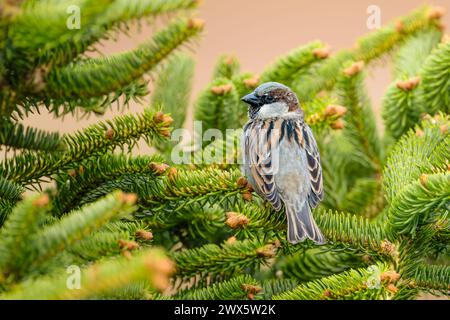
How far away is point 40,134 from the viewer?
1677 mm

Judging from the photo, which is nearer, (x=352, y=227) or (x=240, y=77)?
(x=352, y=227)

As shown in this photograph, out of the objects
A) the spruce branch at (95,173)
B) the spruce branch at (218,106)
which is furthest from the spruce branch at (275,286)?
the spruce branch at (218,106)

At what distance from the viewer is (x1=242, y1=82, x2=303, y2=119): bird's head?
92.7 inches

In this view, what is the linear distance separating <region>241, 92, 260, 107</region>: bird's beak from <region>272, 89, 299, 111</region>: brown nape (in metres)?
0.09

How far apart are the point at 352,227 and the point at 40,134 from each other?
0.93 metres

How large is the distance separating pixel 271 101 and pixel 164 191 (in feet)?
3.06

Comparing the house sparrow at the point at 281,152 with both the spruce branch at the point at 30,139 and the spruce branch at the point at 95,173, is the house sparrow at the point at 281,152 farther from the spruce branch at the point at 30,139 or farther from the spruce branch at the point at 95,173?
the spruce branch at the point at 30,139

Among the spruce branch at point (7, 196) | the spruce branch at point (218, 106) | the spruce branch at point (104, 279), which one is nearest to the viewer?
the spruce branch at point (104, 279)

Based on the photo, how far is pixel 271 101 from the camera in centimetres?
245

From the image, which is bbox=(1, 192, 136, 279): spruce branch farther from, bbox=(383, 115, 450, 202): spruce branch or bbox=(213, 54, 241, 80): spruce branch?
bbox=(213, 54, 241, 80): spruce branch

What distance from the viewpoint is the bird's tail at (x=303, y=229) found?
65.0 inches

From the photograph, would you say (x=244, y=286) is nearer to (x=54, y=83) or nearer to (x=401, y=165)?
(x=401, y=165)

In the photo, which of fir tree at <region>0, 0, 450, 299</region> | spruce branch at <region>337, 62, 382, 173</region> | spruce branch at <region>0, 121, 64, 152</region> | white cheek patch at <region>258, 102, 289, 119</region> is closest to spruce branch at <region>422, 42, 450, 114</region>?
fir tree at <region>0, 0, 450, 299</region>

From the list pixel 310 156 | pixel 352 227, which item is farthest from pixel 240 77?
pixel 352 227
